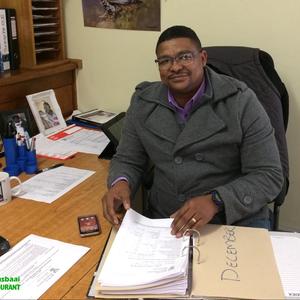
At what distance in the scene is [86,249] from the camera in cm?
112

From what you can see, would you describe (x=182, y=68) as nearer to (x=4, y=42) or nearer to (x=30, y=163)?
(x=30, y=163)

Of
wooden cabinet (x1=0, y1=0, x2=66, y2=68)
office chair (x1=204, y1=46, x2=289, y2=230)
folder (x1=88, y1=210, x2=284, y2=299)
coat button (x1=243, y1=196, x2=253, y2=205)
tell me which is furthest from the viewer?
wooden cabinet (x1=0, y1=0, x2=66, y2=68)

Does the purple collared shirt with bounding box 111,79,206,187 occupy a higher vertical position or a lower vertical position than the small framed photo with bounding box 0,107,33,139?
higher

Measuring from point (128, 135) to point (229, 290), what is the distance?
0.70 m

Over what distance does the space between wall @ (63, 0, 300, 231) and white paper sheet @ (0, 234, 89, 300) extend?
1.18 metres

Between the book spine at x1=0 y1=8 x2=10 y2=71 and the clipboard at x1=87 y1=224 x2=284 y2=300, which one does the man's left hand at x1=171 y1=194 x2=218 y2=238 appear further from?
the book spine at x1=0 y1=8 x2=10 y2=71

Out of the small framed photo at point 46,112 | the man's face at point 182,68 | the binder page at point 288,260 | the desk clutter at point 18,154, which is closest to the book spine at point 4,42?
the small framed photo at point 46,112

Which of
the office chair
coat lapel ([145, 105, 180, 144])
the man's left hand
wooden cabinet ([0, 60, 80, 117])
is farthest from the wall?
the man's left hand

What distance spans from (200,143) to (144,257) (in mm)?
444

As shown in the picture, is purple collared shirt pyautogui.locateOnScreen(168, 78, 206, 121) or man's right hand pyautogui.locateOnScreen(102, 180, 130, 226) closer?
man's right hand pyautogui.locateOnScreen(102, 180, 130, 226)

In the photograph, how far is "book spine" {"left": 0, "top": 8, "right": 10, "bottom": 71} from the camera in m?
1.92

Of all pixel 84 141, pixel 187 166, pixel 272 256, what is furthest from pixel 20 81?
pixel 272 256

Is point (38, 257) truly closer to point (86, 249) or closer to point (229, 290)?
point (86, 249)

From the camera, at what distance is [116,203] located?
49.9 inches
